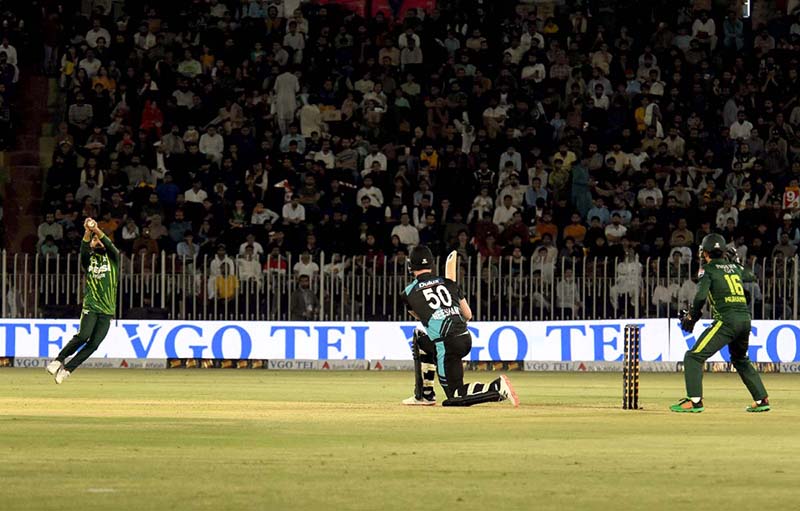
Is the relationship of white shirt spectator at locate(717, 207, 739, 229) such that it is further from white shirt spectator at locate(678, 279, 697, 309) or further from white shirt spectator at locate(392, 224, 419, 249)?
white shirt spectator at locate(392, 224, 419, 249)

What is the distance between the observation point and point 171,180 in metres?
34.3

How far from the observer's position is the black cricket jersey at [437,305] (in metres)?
18.9

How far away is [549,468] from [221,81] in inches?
1024

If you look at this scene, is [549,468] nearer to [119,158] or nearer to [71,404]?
[71,404]

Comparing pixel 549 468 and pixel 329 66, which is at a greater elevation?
pixel 329 66

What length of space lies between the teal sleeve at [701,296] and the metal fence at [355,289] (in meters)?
11.8

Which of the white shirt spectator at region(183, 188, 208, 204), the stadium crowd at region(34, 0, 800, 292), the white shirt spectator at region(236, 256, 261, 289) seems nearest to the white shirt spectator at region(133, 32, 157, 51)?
the stadium crowd at region(34, 0, 800, 292)

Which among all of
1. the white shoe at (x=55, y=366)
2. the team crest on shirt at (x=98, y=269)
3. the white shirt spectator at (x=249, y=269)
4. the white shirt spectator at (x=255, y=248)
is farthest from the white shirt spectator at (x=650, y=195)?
the white shoe at (x=55, y=366)

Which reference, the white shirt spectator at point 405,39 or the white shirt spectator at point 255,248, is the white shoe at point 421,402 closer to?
the white shirt spectator at point 255,248

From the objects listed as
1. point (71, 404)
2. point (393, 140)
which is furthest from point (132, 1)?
point (71, 404)

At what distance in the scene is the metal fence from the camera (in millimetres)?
31219

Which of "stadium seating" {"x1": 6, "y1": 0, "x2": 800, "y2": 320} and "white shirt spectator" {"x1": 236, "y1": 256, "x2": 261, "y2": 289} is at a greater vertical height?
"stadium seating" {"x1": 6, "y1": 0, "x2": 800, "y2": 320}

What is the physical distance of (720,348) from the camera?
62.3 ft

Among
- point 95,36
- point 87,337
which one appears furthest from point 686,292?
point 95,36
